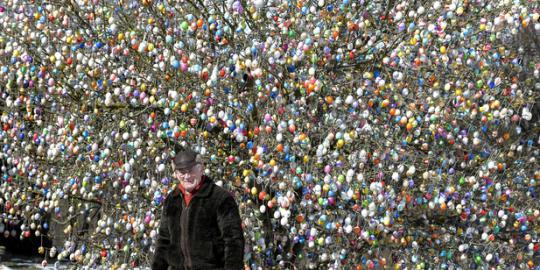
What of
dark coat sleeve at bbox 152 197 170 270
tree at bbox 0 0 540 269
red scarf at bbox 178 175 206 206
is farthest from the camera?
tree at bbox 0 0 540 269

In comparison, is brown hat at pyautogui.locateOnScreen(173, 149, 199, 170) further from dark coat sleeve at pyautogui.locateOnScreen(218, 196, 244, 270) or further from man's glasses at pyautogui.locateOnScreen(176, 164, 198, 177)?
dark coat sleeve at pyautogui.locateOnScreen(218, 196, 244, 270)

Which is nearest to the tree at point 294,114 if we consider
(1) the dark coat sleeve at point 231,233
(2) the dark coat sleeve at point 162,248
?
(2) the dark coat sleeve at point 162,248

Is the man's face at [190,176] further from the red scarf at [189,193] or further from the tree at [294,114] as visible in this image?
the tree at [294,114]

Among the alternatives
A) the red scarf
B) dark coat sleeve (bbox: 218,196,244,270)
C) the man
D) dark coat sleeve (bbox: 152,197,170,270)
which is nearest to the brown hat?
the man

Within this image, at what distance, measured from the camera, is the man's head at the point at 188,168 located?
4391 mm

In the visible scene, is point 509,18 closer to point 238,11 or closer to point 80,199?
point 238,11

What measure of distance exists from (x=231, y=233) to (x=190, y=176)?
41 centimetres

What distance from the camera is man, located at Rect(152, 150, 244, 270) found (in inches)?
173

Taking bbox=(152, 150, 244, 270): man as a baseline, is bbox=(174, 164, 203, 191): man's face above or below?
above

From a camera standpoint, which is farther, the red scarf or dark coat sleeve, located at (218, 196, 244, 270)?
the red scarf

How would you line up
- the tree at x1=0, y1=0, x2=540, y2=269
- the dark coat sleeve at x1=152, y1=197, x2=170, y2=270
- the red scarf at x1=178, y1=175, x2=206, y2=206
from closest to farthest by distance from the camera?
the red scarf at x1=178, y1=175, x2=206, y2=206 < the dark coat sleeve at x1=152, y1=197, x2=170, y2=270 < the tree at x1=0, y1=0, x2=540, y2=269

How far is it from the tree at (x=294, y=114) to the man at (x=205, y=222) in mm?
1520

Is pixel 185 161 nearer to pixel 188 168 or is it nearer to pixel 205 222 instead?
pixel 188 168

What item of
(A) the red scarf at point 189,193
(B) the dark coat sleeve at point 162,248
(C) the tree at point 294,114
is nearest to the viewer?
(A) the red scarf at point 189,193
